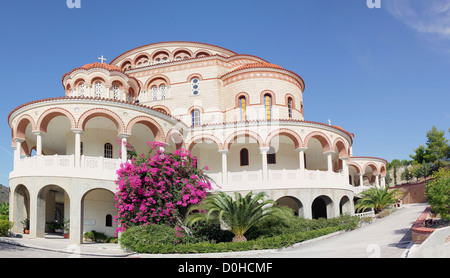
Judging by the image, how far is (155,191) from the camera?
19.4 meters

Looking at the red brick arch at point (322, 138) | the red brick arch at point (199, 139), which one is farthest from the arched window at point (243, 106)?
the red brick arch at point (322, 138)

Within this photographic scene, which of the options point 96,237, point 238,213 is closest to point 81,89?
point 96,237

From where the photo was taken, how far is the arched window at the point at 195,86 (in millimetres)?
32531

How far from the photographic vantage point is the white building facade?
69.4 ft

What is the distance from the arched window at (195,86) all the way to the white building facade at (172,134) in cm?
8

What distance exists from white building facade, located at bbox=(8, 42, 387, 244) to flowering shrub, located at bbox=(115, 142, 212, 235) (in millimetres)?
1995

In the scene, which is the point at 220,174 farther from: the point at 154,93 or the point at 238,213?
the point at 154,93

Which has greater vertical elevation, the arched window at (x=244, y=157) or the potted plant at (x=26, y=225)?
the arched window at (x=244, y=157)

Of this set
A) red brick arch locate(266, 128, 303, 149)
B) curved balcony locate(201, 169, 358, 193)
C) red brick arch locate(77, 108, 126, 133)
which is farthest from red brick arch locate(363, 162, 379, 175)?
red brick arch locate(77, 108, 126, 133)

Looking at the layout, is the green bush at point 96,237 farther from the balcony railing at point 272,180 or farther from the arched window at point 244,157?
the arched window at point 244,157

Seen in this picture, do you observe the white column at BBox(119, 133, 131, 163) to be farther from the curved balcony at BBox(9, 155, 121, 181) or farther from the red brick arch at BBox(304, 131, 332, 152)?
the red brick arch at BBox(304, 131, 332, 152)

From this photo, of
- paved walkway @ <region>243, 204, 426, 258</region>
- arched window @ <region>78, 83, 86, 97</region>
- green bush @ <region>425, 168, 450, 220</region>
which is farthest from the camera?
arched window @ <region>78, 83, 86, 97</region>
